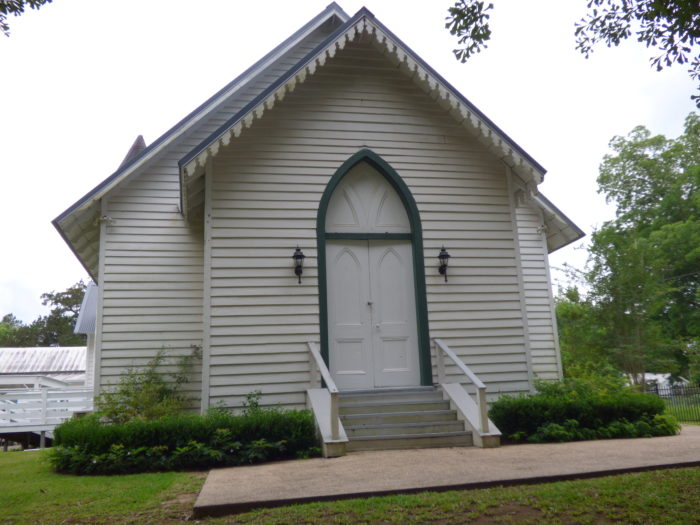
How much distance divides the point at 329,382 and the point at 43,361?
4577 centimetres

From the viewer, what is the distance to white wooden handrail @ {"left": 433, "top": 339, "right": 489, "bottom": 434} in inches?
325

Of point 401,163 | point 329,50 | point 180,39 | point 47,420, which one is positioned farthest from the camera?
point 180,39

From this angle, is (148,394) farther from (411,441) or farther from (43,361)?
(43,361)

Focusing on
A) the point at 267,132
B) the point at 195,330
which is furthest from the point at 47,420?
the point at 267,132

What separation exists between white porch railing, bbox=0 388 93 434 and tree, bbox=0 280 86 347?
183ft

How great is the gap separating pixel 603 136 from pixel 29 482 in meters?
39.3

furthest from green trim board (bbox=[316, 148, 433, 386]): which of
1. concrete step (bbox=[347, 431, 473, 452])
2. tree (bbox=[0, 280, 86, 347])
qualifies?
tree (bbox=[0, 280, 86, 347])

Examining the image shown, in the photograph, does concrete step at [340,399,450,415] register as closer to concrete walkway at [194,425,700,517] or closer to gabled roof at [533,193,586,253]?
concrete walkway at [194,425,700,517]

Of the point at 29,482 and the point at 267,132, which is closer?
the point at 29,482

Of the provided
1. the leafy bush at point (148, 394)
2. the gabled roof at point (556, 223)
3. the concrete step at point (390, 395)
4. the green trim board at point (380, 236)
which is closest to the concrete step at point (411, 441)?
the concrete step at point (390, 395)

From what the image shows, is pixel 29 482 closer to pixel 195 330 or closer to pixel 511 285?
Answer: pixel 195 330

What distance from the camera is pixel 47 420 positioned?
54.5 ft

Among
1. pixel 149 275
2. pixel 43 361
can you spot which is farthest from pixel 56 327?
pixel 149 275

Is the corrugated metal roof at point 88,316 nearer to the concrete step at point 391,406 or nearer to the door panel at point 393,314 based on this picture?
the door panel at point 393,314
